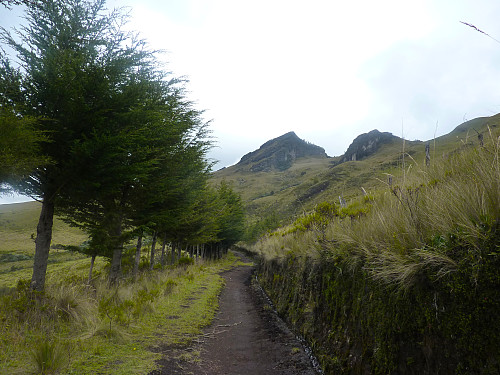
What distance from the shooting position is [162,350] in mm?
4699

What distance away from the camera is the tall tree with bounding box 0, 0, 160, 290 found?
510cm

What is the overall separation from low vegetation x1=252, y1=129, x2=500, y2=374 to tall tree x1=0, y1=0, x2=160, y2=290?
5.06 meters

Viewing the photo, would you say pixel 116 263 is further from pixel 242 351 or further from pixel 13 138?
Result: pixel 13 138

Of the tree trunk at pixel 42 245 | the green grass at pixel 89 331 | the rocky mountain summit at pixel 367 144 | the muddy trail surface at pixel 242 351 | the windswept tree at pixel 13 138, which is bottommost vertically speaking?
the muddy trail surface at pixel 242 351

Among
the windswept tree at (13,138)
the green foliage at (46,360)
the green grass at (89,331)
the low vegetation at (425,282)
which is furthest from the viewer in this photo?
the windswept tree at (13,138)

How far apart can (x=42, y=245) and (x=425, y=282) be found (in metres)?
7.09

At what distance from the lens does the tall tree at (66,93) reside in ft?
16.7

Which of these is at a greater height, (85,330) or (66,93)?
(66,93)

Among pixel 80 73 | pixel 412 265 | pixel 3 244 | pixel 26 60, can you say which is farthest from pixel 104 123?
pixel 3 244

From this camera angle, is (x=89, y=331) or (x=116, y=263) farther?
(x=116, y=263)

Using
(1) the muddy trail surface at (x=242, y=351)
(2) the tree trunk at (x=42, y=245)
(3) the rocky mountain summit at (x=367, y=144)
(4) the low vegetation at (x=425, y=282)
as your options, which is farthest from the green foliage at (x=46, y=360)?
(3) the rocky mountain summit at (x=367, y=144)

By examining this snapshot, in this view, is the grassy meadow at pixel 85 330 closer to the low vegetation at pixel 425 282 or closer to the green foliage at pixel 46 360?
the green foliage at pixel 46 360

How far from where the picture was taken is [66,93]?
507 centimetres

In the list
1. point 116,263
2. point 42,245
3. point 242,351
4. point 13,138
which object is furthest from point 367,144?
point 13,138
